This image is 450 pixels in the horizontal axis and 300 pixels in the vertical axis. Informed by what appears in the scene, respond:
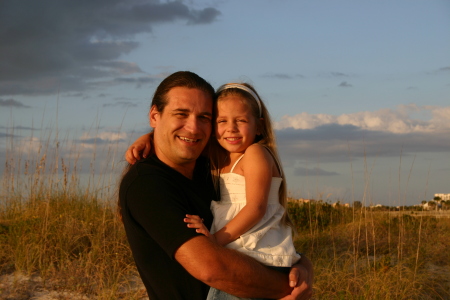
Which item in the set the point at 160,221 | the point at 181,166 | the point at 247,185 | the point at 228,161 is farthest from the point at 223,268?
the point at 228,161

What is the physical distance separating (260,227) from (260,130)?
0.70 m

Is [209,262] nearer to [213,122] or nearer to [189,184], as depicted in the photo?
[189,184]

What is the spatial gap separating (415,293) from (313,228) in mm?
2729

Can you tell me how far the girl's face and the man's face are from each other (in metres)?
0.12

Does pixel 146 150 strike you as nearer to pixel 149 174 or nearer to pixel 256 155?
pixel 149 174

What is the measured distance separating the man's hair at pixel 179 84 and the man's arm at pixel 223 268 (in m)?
0.91

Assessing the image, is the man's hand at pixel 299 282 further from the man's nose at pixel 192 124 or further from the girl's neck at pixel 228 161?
the man's nose at pixel 192 124

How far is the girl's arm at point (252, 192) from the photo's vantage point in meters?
2.24

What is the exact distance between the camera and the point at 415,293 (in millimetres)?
4727

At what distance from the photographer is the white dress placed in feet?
7.37

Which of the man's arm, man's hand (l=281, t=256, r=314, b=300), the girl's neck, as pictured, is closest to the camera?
the man's arm

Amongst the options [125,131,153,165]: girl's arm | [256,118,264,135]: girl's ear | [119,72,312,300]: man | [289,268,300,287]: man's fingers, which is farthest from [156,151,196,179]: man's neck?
[289,268,300,287]: man's fingers

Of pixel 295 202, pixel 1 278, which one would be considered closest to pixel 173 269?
A: pixel 1 278

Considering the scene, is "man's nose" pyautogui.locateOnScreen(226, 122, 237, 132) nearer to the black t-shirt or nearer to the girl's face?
the girl's face
